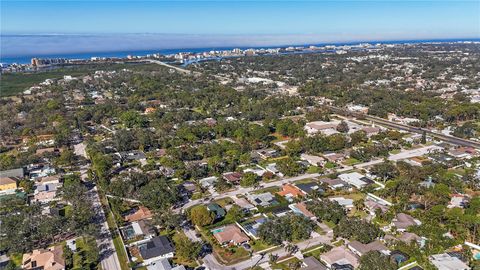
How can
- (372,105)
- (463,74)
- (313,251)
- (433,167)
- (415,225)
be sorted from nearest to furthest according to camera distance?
(313,251) → (415,225) → (433,167) → (372,105) → (463,74)

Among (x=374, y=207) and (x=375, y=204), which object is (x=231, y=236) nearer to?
(x=374, y=207)

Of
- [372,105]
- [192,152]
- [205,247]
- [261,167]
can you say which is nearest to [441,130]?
[372,105]

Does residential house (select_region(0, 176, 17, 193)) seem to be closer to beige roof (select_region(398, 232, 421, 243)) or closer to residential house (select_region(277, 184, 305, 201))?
residential house (select_region(277, 184, 305, 201))

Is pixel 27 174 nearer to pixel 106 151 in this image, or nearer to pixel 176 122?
pixel 106 151

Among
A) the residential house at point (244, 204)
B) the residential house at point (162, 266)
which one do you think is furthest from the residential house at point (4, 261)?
the residential house at point (244, 204)

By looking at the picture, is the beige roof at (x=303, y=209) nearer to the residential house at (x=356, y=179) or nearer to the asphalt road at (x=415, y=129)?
the residential house at (x=356, y=179)

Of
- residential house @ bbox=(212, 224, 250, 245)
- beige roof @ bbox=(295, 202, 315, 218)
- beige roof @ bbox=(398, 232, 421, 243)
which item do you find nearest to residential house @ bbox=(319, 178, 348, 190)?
beige roof @ bbox=(295, 202, 315, 218)

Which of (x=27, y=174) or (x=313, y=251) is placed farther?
(x=27, y=174)
